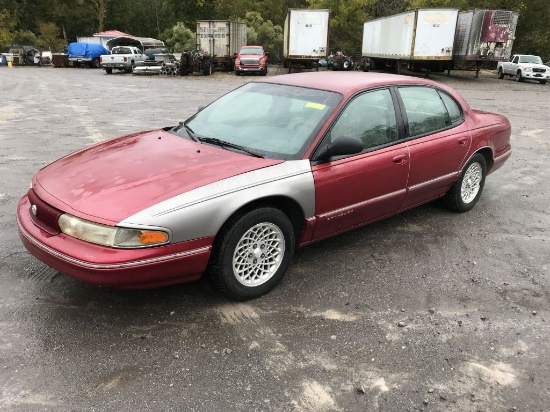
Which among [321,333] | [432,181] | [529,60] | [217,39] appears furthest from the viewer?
[217,39]

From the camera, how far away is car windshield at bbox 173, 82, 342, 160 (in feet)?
12.5

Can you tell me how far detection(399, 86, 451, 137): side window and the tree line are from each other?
118ft

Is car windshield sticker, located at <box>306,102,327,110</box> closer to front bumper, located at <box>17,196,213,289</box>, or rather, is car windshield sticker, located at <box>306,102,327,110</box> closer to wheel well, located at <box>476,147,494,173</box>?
front bumper, located at <box>17,196,213,289</box>

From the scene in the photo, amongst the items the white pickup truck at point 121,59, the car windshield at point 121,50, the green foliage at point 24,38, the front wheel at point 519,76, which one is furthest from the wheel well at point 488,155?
the green foliage at point 24,38

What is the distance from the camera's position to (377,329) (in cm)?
326

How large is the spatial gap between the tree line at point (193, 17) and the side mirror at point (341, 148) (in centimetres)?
3755

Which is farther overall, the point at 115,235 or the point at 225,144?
the point at 225,144

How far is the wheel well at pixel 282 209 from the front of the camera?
131 inches

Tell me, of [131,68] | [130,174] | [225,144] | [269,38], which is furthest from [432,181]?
[269,38]

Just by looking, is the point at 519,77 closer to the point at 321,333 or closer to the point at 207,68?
the point at 207,68

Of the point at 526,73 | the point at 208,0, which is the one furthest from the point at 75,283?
Result: the point at 208,0

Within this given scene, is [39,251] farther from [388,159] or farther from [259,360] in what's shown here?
[388,159]

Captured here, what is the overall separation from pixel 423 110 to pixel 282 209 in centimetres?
197

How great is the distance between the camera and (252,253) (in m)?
3.50
